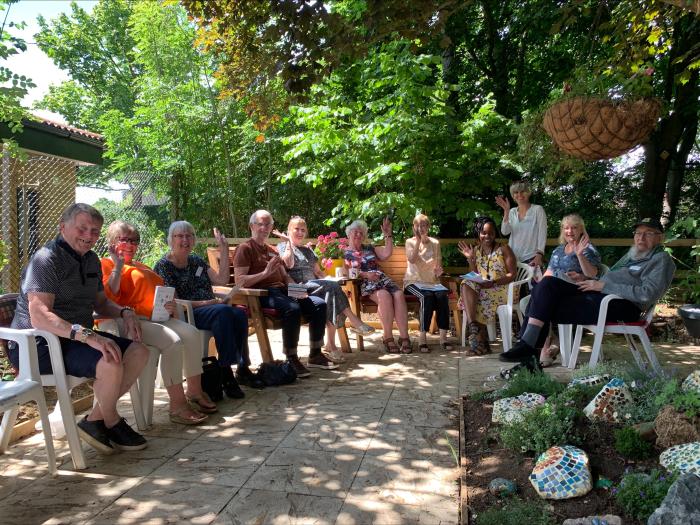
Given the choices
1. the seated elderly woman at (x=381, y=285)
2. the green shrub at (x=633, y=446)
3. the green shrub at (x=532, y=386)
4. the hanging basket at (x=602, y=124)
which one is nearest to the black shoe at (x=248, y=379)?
the seated elderly woman at (x=381, y=285)

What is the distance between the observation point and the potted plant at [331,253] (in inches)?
225

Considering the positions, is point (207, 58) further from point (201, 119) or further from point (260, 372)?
point (260, 372)

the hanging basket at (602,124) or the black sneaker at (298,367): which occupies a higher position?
the hanging basket at (602,124)

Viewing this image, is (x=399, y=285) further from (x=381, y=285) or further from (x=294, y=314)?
(x=294, y=314)

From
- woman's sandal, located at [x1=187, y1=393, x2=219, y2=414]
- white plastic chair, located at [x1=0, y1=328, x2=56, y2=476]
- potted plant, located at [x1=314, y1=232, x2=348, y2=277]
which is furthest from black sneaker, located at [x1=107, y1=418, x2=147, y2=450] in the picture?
potted plant, located at [x1=314, y1=232, x2=348, y2=277]

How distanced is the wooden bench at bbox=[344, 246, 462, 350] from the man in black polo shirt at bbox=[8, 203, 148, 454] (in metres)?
2.71

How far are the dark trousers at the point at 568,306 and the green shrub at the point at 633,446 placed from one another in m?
1.73

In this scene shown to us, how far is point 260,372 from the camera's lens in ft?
13.3

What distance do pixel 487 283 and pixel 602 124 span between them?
90.4 inches

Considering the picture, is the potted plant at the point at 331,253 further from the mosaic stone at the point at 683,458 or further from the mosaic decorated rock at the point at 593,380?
the mosaic stone at the point at 683,458

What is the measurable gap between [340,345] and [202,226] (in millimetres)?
4431

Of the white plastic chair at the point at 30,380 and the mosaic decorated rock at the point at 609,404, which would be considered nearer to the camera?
the white plastic chair at the point at 30,380

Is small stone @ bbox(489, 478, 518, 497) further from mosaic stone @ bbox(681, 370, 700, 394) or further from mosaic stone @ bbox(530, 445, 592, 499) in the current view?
mosaic stone @ bbox(681, 370, 700, 394)

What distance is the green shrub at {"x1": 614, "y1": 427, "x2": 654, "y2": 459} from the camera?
7.79ft
